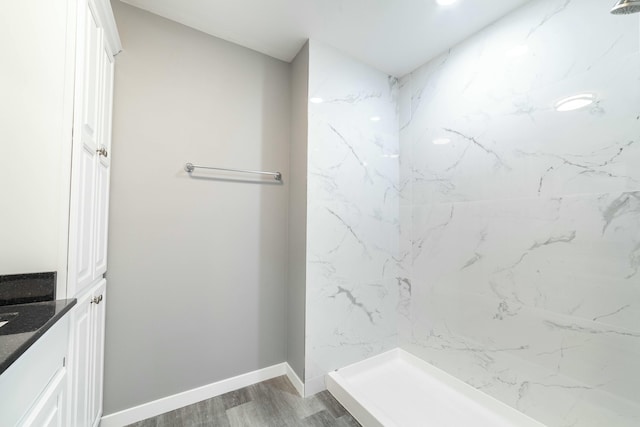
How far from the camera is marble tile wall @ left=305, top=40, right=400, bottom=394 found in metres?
1.73

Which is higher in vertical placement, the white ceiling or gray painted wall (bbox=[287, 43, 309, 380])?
the white ceiling

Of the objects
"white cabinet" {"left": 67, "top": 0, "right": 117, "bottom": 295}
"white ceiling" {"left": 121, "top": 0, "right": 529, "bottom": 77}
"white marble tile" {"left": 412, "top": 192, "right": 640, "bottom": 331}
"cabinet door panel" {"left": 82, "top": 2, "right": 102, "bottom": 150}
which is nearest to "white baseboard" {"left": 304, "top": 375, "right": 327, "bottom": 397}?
"white marble tile" {"left": 412, "top": 192, "right": 640, "bottom": 331}

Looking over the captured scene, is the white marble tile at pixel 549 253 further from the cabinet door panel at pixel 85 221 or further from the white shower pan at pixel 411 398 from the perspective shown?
the cabinet door panel at pixel 85 221

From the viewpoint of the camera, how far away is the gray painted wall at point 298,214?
1729 mm

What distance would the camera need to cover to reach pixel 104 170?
131 centimetres

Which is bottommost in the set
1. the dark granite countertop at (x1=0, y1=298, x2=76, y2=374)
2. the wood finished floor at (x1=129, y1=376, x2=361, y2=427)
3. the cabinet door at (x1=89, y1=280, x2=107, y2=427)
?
the wood finished floor at (x1=129, y1=376, x2=361, y2=427)

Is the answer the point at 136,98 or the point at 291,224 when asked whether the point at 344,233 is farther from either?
the point at 136,98

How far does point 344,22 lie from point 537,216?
1.60m

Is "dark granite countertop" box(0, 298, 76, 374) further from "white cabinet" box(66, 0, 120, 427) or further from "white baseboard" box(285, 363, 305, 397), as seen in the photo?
"white baseboard" box(285, 363, 305, 397)

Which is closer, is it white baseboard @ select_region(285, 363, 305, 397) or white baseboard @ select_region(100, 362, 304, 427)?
white baseboard @ select_region(100, 362, 304, 427)

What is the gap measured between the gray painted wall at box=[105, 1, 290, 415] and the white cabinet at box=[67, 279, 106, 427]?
0.09 meters

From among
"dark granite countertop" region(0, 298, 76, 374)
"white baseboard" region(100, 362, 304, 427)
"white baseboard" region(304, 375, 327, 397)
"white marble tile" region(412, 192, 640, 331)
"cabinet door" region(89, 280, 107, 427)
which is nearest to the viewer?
"dark granite countertop" region(0, 298, 76, 374)

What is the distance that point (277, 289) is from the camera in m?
1.89

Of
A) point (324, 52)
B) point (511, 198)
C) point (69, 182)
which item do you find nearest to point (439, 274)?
point (511, 198)
